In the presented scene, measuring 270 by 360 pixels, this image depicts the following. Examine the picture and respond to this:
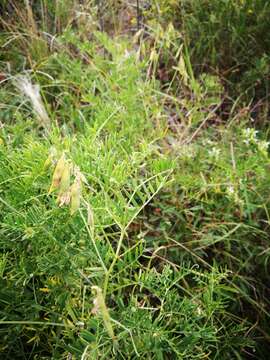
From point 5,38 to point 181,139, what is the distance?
0.99 meters

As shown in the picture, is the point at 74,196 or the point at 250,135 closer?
the point at 74,196

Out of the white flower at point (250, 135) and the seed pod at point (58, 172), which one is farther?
the white flower at point (250, 135)

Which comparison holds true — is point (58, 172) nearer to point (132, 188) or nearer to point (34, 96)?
point (132, 188)

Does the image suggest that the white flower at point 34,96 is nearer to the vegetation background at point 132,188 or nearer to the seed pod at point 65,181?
the vegetation background at point 132,188

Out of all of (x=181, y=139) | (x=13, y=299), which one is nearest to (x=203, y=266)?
(x=181, y=139)

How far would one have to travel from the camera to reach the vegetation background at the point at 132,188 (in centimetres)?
115

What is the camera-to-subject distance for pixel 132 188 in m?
1.30

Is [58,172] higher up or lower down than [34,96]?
higher up

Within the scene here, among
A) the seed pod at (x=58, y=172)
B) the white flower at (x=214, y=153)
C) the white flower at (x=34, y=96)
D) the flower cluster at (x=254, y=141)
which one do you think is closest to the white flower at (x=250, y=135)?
the flower cluster at (x=254, y=141)

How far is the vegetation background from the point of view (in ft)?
3.78

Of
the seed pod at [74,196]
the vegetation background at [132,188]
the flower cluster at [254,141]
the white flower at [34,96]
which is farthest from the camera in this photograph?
the white flower at [34,96]

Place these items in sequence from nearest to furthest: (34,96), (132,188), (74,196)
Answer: (74,196), (132,188), (34,96)

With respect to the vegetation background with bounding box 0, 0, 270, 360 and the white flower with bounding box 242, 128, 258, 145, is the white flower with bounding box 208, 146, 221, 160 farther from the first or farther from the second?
the white flower with bounding box 242, 128, 258, 145

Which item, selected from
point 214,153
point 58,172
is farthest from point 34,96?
point 58,172
